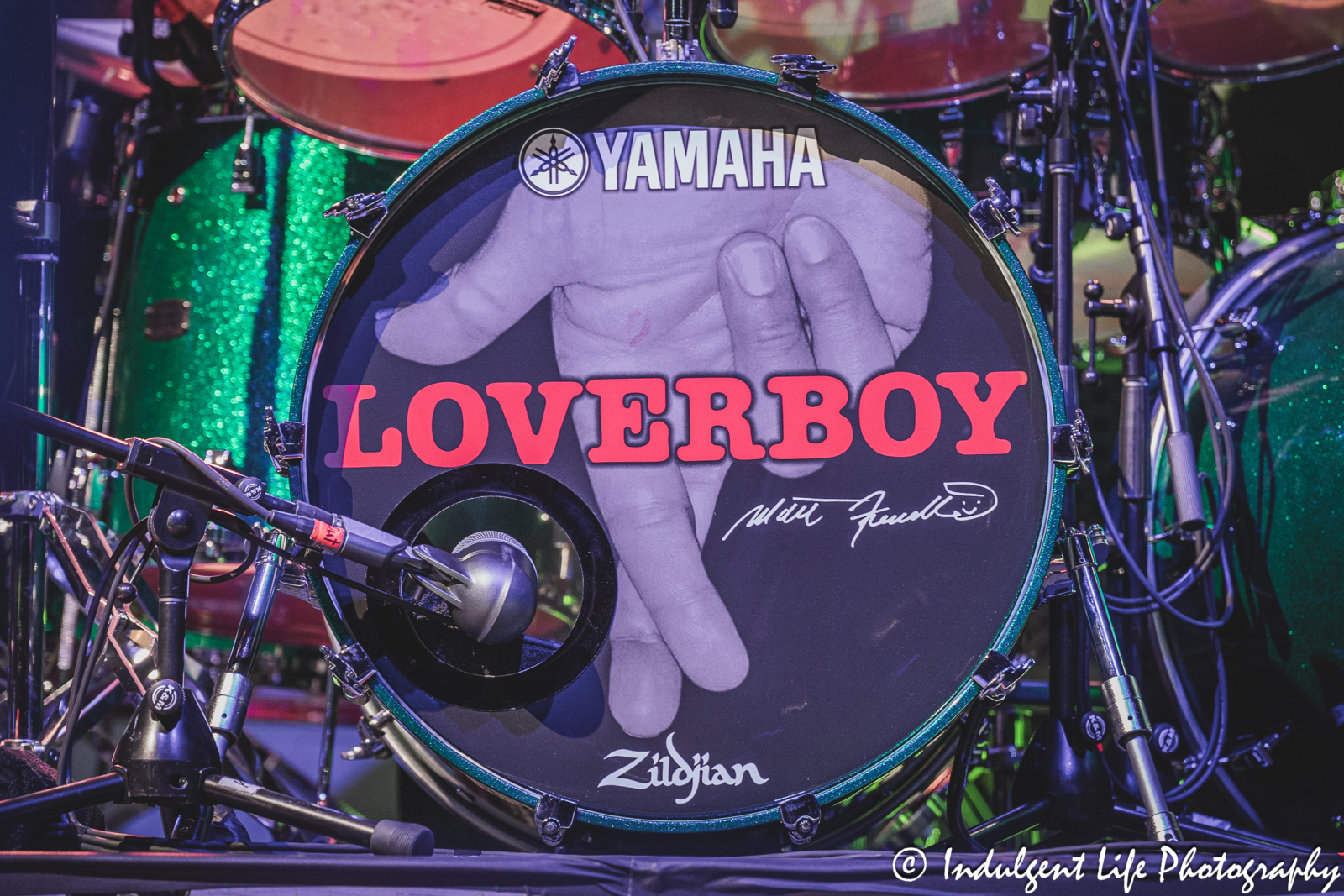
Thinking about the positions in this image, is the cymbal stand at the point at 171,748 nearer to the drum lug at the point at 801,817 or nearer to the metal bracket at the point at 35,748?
the metal bracket at the point at 35,748

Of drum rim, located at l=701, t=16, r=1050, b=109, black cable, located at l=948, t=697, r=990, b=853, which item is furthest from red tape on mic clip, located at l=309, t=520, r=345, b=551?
drum rim, located at l=701, t=16, r=1050, b=109

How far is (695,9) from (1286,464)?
106 cm

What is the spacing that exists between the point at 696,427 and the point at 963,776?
0.53m

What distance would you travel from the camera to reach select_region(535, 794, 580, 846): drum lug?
1.16m

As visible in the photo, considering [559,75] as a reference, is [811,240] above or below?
below

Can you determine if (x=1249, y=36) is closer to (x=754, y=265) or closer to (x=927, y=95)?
(x=927, y=95)

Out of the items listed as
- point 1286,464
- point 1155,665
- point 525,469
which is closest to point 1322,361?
point 1286,464

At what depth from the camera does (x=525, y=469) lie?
4.19 ft

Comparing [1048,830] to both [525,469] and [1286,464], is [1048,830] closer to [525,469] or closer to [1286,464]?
[1286,464]

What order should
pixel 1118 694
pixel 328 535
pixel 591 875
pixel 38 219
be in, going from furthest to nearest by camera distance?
1. pixel 38 219
2. pixel 1118 694
3. pixel 328 535
4. pixel 591 875

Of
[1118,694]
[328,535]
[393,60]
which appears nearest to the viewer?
[328,535]
